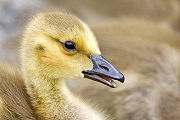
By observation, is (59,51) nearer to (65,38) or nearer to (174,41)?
(65,38)

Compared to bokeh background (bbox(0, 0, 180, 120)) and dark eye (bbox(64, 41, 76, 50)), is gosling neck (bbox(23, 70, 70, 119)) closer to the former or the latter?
dark eye (bbox(64, 41, 76, 50))

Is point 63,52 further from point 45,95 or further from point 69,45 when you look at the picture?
point 45,95

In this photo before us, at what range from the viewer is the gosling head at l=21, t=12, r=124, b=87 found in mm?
1621

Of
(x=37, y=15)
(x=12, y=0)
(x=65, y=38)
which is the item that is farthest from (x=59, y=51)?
(x=12, y=0)

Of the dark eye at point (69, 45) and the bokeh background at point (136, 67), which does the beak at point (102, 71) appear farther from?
the bokeh background at point (136, 67)

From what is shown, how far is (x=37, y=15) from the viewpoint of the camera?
5.66 ft

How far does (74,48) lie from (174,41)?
38.7 inches

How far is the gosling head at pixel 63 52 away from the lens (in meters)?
1.62

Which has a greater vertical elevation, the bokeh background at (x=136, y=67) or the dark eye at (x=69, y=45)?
the bokeh background at (x=136, y=67)

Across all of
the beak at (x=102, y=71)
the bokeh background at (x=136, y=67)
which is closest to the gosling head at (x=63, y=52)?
the beak at (x=102, y=71)

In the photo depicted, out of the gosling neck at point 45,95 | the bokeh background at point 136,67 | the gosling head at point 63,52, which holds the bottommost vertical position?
the gosling neck at point 45,95

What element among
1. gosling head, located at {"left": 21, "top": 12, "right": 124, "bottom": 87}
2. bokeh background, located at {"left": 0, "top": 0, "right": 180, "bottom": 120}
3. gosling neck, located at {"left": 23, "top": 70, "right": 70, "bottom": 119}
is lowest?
gosling neck, located at {"left": 23, "top": 70, "right": 70, "bottom": 119}

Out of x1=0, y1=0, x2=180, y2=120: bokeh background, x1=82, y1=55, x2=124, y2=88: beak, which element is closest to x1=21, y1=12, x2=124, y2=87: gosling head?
x1=82, y1=55, x2=124, y2=88: beak

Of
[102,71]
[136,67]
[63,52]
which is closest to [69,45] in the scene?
[63,52]
